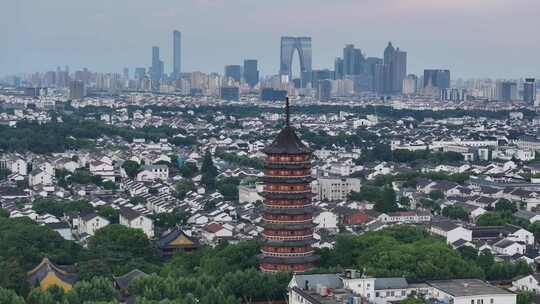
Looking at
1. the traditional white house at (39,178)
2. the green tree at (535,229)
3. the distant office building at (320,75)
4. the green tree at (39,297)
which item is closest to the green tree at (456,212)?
the green tree at (535,229)

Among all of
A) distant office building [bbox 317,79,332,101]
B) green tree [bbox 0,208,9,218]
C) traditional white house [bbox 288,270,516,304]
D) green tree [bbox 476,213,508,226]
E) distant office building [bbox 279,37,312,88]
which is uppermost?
distant office building [bbox 279,37,312,88]

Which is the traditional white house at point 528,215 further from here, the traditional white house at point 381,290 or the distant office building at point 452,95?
the distant office building at point 452,95

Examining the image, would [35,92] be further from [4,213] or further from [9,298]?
[9,298]

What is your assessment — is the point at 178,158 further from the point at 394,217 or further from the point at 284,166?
the point at 284,166

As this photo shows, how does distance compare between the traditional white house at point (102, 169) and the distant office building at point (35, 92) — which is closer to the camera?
the traditional white house at point (102, 169)

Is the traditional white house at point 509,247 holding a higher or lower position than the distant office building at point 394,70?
lower

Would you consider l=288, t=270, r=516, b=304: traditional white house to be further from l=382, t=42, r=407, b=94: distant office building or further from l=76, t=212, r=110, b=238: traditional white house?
l=382, t=42, r=407, b=94: distant office building

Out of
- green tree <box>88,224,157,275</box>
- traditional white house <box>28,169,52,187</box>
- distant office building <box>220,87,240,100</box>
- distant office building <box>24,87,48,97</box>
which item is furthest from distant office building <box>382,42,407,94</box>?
green tree <box>88,224,157,275</box>
